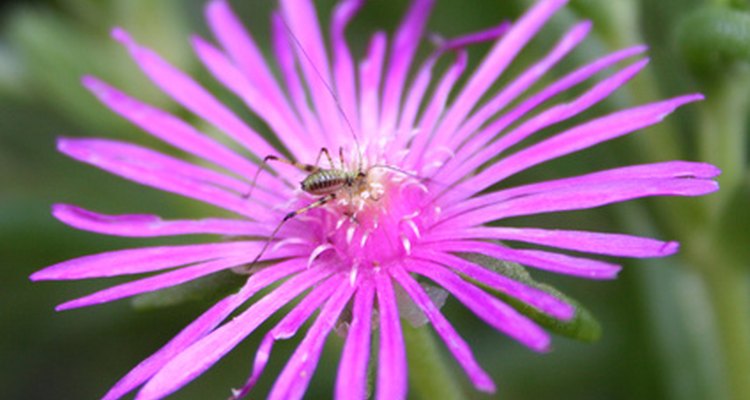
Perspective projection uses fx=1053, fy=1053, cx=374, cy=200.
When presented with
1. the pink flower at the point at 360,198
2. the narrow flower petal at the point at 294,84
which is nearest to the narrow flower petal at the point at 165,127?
the pink flower at the point at 360,198

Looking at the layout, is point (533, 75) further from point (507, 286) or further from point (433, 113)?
point (507, 286)

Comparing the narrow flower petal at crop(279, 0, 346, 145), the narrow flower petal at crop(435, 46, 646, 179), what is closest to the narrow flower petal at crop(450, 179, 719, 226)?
the narrow flower petal at crop(435, 46, 646, 179)

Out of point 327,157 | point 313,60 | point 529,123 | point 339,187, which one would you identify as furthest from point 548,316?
point 313,60

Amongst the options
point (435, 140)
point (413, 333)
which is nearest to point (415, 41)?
point (435, 140)

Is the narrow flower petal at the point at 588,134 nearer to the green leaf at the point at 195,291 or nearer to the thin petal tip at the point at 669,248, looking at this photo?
the thin petal tip at the point at 669,248

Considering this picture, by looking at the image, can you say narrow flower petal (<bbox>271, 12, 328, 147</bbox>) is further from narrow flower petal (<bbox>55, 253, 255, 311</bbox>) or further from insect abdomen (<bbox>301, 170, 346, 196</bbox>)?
narrow flower petal (<bbox>55, 253, 255, 311</bbox>)

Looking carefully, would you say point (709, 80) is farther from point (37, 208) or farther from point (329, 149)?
point (37, 208)
